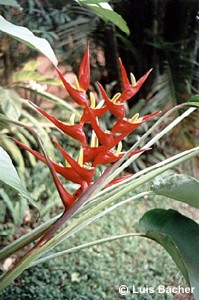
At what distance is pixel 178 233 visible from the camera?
858mm

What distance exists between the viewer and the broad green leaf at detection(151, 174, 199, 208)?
2.53 ft

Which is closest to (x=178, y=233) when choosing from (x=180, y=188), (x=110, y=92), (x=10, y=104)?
(x=180, y=188)

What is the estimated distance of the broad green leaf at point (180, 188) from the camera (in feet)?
2.53

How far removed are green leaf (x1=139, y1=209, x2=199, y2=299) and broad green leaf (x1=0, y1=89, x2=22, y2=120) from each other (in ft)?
3.25

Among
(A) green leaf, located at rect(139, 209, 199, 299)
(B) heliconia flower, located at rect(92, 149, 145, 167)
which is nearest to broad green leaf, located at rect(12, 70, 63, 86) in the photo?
(A) green leaf, located at rect(139, 209, 199, 299)

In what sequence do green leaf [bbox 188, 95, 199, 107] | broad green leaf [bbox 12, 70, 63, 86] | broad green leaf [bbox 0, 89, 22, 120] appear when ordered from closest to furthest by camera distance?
green leaf [bbox 188, 95, 199, 107] < broad green leaf [bbox 0, 89, 22, 120] < broad green leaf [bbox 12, 70, 63, 86]

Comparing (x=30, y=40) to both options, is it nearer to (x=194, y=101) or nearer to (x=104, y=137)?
(x=104, y=137)

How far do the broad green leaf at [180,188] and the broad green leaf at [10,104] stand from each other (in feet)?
3.39

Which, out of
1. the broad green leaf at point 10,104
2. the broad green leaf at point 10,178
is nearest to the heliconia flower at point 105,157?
the broad green leaf at point 10,178

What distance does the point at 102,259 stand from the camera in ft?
5.62

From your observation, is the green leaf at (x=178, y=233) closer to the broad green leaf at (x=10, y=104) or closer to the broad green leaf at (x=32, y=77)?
the broad green leaf at (x=10, y=104)

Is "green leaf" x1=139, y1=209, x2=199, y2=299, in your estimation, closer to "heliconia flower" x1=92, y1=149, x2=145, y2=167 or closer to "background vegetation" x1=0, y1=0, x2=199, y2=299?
"heliconia flower" x1=92, y1=149, x2=145, y2=167

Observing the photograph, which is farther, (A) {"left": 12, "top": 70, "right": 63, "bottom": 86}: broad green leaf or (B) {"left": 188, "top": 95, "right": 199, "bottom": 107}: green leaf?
(A) {"left": 12, "top": 70, "right": 63, "bottom": 86}: broad green leaf

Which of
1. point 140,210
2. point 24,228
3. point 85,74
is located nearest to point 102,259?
point 24,228
